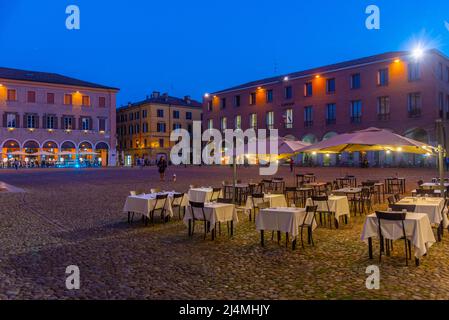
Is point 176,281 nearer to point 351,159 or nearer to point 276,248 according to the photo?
point 276,248

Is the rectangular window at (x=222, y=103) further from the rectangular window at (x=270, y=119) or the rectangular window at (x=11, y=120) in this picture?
the rectangular window at (x=11, y=120)

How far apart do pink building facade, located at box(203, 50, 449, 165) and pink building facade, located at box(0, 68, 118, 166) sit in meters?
20.0

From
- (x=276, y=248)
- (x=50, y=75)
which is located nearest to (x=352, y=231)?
(x=276, y=248)

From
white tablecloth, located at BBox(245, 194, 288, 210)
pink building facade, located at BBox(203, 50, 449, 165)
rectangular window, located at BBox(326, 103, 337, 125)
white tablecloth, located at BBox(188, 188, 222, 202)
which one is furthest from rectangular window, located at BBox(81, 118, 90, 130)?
white tablecloth, located at BBox(245, 194, 288, 210)

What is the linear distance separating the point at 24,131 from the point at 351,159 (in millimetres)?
43210

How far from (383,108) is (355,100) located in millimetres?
3536

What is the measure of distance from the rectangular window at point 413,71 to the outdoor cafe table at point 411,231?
125 feet

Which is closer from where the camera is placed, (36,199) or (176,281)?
(176,281)

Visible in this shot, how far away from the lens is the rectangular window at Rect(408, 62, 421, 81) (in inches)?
1594

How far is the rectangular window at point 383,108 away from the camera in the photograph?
43094mm

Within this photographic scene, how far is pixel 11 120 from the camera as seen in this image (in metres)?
54.2

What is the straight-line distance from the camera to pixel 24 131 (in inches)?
2168

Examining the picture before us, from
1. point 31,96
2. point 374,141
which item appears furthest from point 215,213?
point 31,96

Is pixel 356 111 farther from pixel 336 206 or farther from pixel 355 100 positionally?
pixel 336 206
